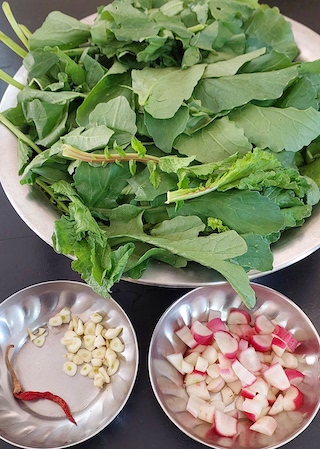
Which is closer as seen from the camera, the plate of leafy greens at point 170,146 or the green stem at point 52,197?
the plate of leafy greens at point 170,146

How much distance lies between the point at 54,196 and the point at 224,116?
33cm

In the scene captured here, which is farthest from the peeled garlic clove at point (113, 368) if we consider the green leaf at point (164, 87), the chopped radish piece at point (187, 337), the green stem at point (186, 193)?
the green leaf at point (164, 87)

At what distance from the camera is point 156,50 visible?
0.86m

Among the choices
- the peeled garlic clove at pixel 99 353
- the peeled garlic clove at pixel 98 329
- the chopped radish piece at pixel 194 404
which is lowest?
the peeled garlic clove at pixel 99 353

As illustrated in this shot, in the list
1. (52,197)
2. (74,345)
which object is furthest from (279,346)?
(52,197)

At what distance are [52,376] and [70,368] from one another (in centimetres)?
4

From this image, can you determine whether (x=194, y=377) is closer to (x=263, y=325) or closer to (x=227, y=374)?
(x=227, y=374)

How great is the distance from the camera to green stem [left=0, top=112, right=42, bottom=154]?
87 centimetres

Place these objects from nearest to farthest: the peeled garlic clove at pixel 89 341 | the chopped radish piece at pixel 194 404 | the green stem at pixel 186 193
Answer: the green stem at pixel 186 193 < the chopped radish piece at pixel 194 404 < the peeled garlic clove at pixel 89 341

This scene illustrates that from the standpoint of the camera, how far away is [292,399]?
81 cm

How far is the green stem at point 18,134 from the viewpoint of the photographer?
0.87m

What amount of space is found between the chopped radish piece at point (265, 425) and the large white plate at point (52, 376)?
22 cm

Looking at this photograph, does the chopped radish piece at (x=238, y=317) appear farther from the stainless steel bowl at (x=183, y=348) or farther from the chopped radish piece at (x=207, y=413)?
the chopped radish piece at (x=207, y=413)

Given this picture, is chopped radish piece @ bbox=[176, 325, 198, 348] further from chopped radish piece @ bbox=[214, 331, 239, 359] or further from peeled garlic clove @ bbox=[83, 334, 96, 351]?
peeled garlic clove @ bbox=[83, 334, 96, 351]
